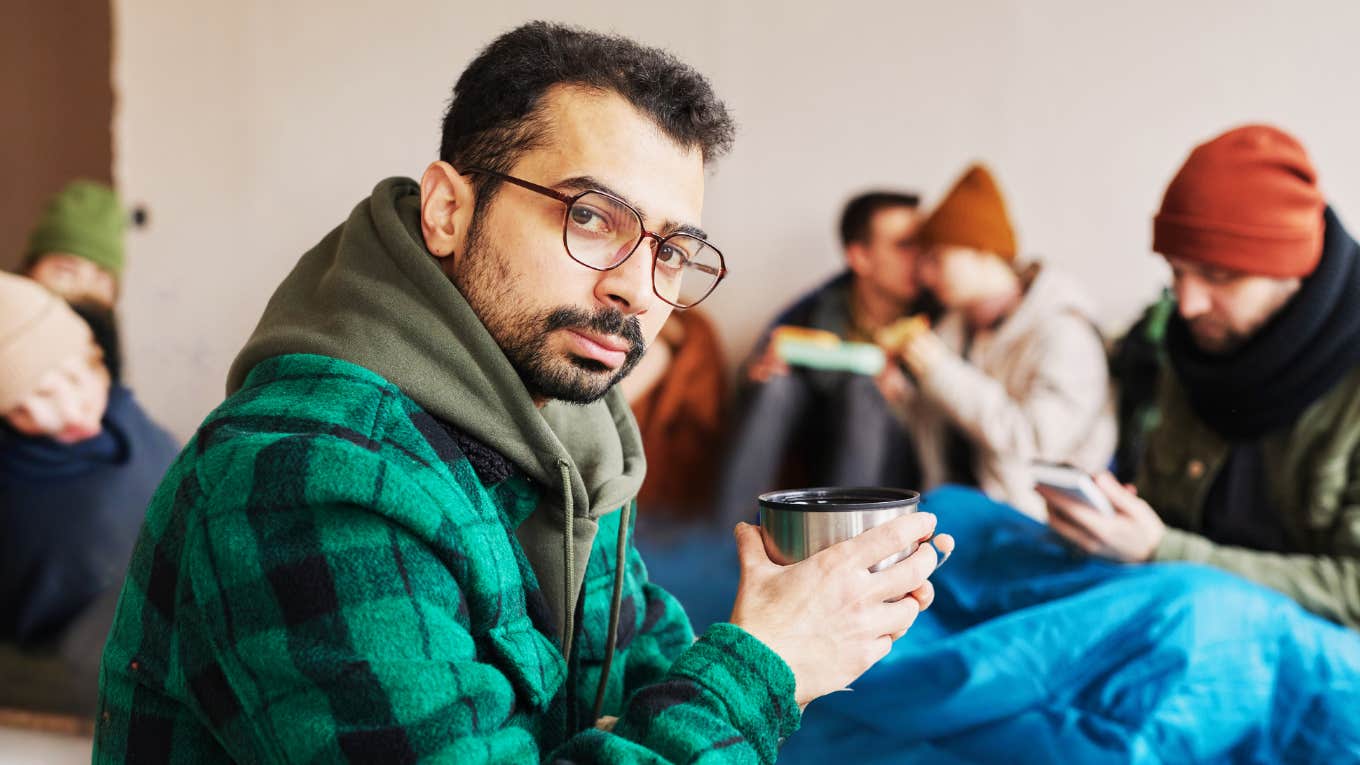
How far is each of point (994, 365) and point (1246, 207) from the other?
85 centimetres

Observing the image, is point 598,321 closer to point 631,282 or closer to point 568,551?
point 631,282

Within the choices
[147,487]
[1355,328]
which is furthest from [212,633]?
[1355,328]

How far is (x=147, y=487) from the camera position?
58.1 inches

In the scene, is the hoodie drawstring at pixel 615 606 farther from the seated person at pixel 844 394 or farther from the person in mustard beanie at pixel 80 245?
the seated person at pixel 844 394

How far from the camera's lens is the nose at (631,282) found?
0.65 metres

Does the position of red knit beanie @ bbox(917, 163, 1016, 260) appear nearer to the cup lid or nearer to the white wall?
the white wall

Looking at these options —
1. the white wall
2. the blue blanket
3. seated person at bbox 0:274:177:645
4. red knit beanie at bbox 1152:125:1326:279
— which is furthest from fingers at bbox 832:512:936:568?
seated person at bbox 0:274:177:645

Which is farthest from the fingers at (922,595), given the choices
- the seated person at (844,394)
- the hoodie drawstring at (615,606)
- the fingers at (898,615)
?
the seated person at (844,394)

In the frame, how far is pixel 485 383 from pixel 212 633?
0.20 metres

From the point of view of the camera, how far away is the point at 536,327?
0.65 metres

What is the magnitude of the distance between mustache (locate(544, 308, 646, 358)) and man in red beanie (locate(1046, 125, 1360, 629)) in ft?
2.30

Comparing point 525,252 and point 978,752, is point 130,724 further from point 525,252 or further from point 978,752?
point 978,752

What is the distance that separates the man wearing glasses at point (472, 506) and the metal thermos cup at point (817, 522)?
0.01 metres

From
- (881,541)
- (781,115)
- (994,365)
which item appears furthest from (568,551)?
(994,365)
